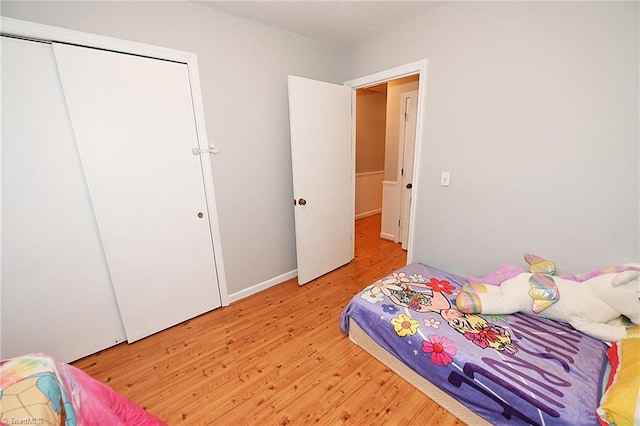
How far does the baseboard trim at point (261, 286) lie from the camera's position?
2367 millimetres

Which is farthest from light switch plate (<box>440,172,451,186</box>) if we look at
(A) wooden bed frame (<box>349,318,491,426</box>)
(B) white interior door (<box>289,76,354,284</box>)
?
(A) wooden bed frame (<box>349,318,491,426</box>)

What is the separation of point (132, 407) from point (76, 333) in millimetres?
933

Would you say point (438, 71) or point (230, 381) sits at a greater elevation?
point (438, 71)

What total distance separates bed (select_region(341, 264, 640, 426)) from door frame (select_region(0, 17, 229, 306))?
4.12ft

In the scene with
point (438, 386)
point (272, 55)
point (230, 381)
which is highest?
point (272, 55)

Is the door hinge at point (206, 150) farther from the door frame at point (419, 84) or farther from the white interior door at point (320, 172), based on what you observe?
the door frame at point (419, 84)

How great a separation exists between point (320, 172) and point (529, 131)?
164cm

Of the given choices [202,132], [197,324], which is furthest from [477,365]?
[202,132]

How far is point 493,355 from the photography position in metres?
1.26

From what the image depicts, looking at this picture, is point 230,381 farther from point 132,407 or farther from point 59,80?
point 59,80

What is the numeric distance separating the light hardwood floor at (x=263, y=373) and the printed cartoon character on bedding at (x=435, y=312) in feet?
1.09

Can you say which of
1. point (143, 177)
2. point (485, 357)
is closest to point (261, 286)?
point (143, 177)

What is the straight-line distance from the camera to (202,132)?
1.94 m

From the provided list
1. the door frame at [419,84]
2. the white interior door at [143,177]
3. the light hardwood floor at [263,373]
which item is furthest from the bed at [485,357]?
the white interior door at [143,177]
